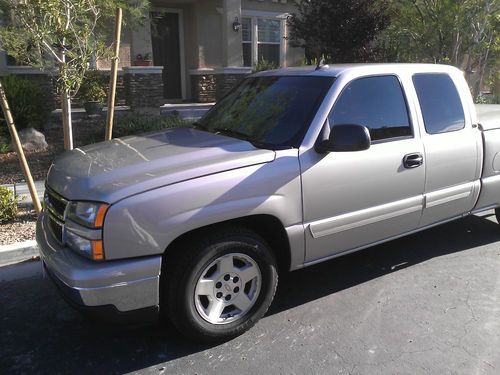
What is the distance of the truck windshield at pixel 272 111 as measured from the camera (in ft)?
11.4

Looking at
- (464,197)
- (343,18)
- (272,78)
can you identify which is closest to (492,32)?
(343,18)

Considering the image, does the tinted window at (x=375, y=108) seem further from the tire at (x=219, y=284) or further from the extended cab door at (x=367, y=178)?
the tire at (x=219, y=284)

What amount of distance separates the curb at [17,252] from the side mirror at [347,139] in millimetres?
3080

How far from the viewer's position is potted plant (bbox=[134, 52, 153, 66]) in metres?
11.8

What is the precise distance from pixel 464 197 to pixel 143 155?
2.93m

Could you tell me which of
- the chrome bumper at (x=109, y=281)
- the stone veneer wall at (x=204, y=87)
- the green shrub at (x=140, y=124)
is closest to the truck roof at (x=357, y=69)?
the chrome bumper at (x=109, y=281)

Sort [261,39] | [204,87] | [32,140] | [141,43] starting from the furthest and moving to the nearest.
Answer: [261,39] < [204,87] < [141,43] < [32,140]

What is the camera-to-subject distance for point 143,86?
10703 mm

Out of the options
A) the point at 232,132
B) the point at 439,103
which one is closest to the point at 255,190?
the point at 232,132

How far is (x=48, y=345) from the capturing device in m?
3.25

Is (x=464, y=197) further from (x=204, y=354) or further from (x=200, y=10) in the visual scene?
(x=200, y=10)

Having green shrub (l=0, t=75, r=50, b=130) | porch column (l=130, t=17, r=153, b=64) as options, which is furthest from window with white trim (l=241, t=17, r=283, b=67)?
green shrub (l=0, t=75, r=50, b=130)

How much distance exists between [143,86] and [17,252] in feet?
22.1

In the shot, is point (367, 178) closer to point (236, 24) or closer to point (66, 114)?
point (66, 114)
